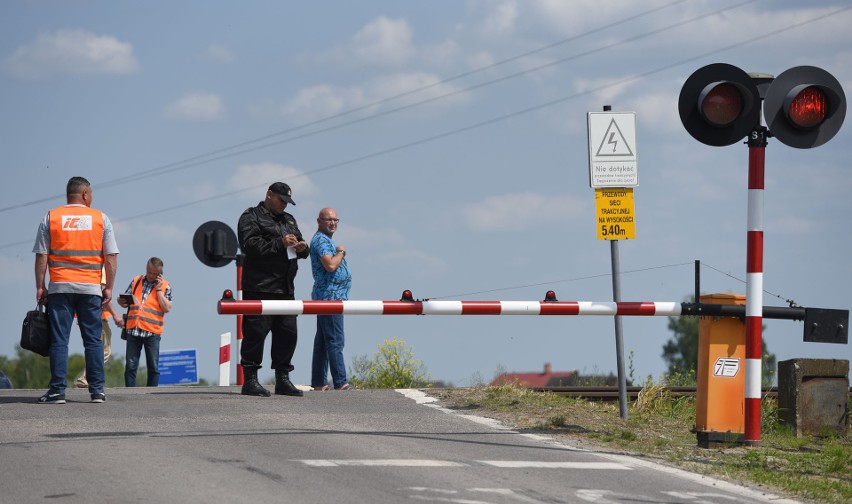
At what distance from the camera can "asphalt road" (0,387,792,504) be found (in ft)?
25.8

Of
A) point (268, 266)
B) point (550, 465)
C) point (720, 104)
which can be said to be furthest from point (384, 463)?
point (268, 266)

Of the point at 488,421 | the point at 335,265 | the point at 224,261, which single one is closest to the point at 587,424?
the point at 488,421

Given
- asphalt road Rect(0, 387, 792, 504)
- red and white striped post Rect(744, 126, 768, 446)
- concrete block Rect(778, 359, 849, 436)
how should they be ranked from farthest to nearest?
concrete block Rect(778, 359, 849, 436) < red and white striped post Rect(744, 126, 768, 446) < asphalt road Rect(0, 387, 792, 504)

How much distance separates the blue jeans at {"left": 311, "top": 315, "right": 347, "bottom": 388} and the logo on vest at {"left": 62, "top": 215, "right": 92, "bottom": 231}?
3532 mm

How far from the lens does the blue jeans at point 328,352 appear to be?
51.1 feet

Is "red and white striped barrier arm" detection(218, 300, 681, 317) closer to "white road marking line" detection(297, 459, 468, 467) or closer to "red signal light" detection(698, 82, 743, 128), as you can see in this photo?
"red signal light" detection(698, 82, 743, 128)

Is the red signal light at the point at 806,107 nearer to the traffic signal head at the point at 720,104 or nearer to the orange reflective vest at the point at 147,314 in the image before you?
the traffic signal head at the point at 720,104

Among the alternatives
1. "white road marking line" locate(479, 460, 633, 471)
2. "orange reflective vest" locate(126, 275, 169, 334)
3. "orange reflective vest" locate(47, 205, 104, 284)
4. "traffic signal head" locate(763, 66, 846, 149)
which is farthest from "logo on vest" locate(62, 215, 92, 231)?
"traffic signal head" locate(763, 66, 846, 149)

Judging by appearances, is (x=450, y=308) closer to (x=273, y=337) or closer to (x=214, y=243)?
(x=273, y=337)

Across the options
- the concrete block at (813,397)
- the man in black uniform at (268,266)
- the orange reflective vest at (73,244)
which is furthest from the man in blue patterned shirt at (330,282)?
the concrete block at (813,397)

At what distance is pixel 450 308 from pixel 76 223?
394 centimetres

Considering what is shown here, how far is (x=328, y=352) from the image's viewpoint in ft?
51.3

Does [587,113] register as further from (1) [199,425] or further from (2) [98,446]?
(2) [98,446]

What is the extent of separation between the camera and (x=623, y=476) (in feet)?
29.3
